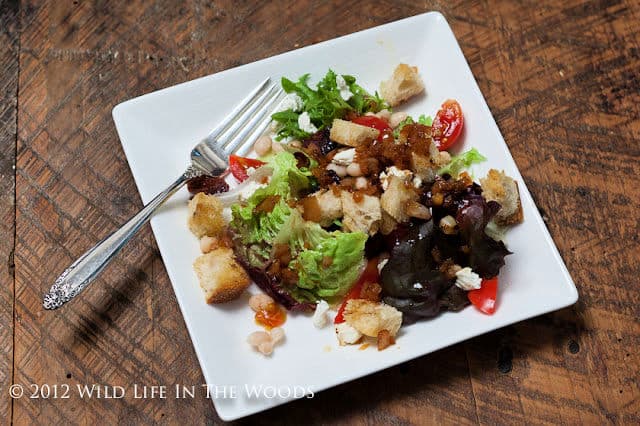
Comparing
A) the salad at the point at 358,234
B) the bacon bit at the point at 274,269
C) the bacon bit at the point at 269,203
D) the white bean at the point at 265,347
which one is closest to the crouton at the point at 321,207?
the salad at the point at 358,234

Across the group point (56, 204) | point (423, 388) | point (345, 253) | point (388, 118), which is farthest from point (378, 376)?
point (56, 204)

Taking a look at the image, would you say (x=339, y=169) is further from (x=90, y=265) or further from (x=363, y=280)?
(x=90, y=265)

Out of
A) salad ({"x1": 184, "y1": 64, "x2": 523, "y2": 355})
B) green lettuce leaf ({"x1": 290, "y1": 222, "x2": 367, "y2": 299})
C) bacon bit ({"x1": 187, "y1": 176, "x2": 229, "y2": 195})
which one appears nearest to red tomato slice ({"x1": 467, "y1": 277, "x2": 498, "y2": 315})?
salad ({"x1": 184, "y1": 64, "x2": 523, "y2": 355})

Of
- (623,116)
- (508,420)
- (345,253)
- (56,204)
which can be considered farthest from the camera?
(623,116)

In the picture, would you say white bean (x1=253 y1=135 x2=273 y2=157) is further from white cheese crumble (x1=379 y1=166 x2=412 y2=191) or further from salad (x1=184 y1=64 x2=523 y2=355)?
white cheese crumble (x1=379 y1=166 x2=412 y2=191)

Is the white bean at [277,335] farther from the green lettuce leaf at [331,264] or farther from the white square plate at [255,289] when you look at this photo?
the green lettuce leaf at [331,264]

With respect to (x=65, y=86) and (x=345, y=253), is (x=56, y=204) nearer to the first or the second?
(x=65, y=86)

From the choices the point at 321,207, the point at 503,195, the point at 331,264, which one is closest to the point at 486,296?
the point at 503,195
